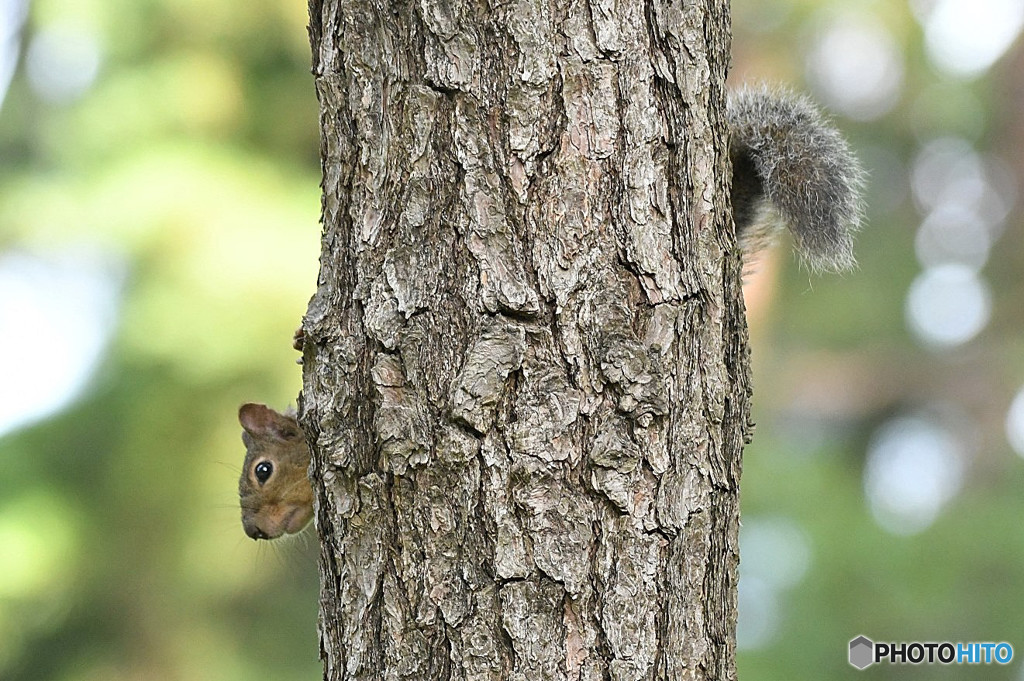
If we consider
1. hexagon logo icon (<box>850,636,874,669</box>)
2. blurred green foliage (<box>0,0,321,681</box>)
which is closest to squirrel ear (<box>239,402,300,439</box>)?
blurred green foliage (<box>0,0,321,681</box>)

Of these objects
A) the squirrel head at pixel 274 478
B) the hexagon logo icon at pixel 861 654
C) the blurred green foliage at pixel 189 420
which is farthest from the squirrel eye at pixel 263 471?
the hexagon logo icon at pixel 861 654

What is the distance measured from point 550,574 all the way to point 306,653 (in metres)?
3.34

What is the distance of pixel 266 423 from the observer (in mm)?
2039

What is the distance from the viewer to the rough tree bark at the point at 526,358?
1.12 meters

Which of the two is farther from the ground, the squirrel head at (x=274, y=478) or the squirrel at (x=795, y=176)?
the squirrel at (x=795, y=176)

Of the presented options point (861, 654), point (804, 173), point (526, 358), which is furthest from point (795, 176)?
point (861, 654)

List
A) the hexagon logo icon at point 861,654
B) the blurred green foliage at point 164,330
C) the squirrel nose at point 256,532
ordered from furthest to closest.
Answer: the blurred green foliage at point 164,330
the hexagon logo icon at point 861,654
the squirrel nose at point 256,532

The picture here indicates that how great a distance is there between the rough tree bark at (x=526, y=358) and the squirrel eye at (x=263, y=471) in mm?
818

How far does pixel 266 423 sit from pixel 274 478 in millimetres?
113

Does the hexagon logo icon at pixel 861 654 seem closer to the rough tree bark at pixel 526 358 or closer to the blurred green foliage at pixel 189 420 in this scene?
the blurred green foliage at pixel 189 420

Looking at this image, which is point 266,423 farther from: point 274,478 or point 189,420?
point 189,420

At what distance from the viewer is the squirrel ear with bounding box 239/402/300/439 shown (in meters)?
2.04

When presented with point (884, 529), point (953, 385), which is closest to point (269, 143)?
point (884, 529)

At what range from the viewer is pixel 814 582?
4676mm
